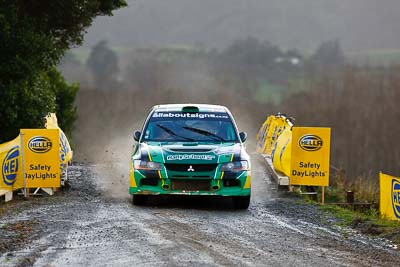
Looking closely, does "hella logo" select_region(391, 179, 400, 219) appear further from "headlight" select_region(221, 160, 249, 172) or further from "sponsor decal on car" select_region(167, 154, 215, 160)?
"sponsor decal on car" select_region(167, 154, 215, 160)

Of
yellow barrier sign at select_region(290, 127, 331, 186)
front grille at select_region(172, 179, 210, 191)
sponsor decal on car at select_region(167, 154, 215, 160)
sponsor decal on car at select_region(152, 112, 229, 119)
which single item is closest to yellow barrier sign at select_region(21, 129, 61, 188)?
sponsor decal on car at select_region(152, 112, 229, 119)

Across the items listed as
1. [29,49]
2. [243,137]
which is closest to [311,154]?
[243,137]

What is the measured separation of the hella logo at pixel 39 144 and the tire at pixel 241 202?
3.73m

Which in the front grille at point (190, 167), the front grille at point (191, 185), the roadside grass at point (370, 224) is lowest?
the roadside grass at point (370, 224)

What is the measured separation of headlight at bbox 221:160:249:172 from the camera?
14977 millimetres

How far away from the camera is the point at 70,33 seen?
25.7 metres

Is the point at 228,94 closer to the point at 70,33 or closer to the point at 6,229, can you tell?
the point at 70,33

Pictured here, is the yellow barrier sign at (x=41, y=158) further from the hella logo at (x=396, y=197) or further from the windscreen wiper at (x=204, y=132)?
the hella logo at (x=396, y=197)

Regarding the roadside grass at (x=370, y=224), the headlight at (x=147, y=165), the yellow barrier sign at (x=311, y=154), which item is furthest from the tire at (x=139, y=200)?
the yellow barrier sign at (x=311, y=154)

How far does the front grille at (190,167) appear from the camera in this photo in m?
14.9

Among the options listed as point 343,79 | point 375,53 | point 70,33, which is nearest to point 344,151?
point 343,79

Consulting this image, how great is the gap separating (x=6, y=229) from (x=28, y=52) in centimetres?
999

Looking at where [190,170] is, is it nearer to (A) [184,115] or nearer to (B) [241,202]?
(B) [241,202]

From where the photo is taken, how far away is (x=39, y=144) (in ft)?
54.3
